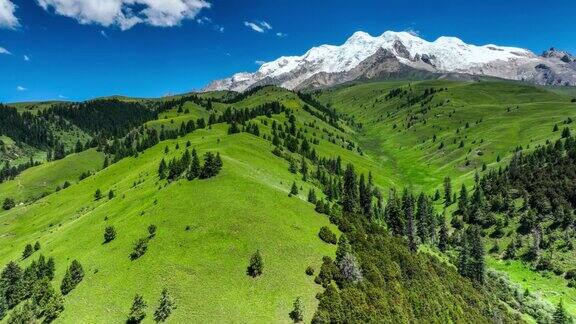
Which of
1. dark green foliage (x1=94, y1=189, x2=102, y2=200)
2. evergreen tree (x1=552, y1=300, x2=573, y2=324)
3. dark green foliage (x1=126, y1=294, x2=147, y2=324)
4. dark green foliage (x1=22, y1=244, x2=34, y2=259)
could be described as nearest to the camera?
dark green foliage (x1=126, y1=294, x2=147, y2=324)

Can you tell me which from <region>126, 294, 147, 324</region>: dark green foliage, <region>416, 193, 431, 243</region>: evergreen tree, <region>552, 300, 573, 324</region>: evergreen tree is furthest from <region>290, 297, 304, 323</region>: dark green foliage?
<region>416, 193, 431, 243</region>: evergreen tree

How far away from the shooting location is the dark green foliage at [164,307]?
2840 inches

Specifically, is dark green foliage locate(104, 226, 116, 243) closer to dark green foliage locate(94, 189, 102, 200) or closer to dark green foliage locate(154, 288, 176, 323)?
dark green foliage locate(154, 288, 176, 323)

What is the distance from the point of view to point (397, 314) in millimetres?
84688

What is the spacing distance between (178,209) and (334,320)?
47.2m

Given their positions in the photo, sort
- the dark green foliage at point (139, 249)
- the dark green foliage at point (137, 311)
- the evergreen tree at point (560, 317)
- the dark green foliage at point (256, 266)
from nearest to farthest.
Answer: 1. the dark green foliage at point (137, 311)
2. the dark green foliage at point (256, 266)
3. the dark green foliage at point (139, 249)
4. the evergreen tree at point (560, 317)

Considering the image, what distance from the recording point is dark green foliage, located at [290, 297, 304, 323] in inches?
2906

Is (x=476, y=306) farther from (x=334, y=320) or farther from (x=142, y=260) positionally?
(x=142, y=260)

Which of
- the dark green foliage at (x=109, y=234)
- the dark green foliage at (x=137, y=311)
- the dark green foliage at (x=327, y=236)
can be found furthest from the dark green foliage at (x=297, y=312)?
the dark green foliage at (x=109, y=234)

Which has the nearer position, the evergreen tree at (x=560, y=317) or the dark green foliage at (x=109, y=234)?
the dark green foliage at (x=109, y=234)

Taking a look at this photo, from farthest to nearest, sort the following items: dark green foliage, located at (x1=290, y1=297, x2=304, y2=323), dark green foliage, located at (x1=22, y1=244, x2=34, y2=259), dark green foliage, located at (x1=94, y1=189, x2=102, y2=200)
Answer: dark green foliage, located at (x1=94, y1=189, x2=102, y2=200), dark green foliage, located at (x1=22, y1=244, x2=34, y2=259), dark green foliage, located at (x1=290, y1=297, x2=304, y2=323)

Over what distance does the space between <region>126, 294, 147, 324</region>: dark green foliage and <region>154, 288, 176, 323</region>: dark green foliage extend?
2138 mm

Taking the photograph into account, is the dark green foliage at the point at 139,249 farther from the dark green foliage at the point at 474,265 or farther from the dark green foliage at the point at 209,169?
the dark green foliage at the point at 474,265

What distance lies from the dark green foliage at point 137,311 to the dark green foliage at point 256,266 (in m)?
18.7
